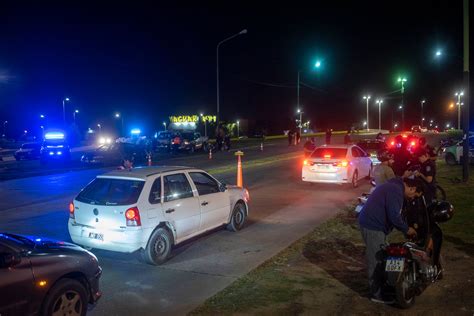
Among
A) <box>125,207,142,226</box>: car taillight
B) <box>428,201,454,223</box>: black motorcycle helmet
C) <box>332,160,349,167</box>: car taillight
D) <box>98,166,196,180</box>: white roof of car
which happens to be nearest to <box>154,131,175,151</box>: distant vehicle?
<box>332,160,349,167</box>: car taillight

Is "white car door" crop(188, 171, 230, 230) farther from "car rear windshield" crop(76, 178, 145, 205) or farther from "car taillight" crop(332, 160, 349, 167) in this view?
"car taillight" crop(332, 160, 349, 167)

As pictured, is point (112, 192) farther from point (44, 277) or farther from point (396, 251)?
point (396, 251)

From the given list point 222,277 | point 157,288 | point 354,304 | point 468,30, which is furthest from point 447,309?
point 468,30

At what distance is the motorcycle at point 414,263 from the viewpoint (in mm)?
5715

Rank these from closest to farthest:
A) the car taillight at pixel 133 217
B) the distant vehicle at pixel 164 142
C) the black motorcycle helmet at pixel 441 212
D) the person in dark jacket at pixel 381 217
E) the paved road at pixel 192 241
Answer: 1. the person in dark jacket at pixel 381 217
2. the black motorcycle helmet at pixel 441 212
3. the paved road at pixel 192 241
4. the car taillight at pixel 133 217
5. the distant vehicle at pixel 164 142

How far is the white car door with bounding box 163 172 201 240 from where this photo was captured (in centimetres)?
835

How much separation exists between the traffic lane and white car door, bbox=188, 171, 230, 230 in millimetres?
378

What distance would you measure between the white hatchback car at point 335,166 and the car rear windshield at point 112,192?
33.0 ft

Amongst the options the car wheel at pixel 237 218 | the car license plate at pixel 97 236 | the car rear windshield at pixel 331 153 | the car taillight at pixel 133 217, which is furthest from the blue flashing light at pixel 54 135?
the car taillight at pixel 133 217

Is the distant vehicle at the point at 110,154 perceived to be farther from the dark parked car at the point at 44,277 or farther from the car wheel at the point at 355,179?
the dark parked car at the point at 44,277

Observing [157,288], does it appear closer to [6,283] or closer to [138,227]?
[138,227]

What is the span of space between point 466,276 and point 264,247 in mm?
3405

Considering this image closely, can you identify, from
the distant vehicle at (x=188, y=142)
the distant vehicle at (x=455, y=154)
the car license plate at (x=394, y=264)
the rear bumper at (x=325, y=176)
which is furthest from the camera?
the distant vehicle at (x=188, y=142)

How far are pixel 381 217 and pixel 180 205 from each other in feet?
12.3
